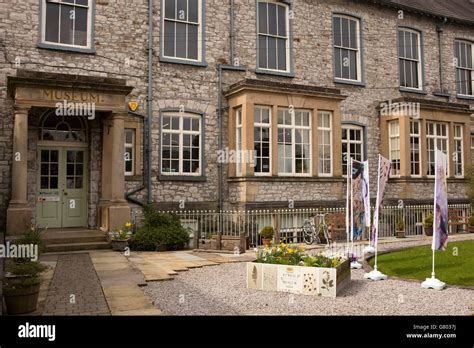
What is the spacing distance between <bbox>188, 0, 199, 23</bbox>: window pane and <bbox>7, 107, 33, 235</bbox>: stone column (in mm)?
6800

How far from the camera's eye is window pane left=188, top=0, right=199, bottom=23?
15.8m

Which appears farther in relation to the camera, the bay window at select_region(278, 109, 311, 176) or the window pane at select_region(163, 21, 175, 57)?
the bay window at select_region(278, 109, 311, 176)

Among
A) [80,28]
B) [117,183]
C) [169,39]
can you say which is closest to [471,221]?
[169,39]

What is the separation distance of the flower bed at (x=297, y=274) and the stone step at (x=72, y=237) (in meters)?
6.27

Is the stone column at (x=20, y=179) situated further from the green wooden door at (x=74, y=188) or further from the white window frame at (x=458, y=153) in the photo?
the white window frame at (x=458, y=153)

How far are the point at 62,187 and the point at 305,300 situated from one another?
9.57m

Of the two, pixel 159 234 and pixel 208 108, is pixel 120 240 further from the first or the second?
pixel 208 108

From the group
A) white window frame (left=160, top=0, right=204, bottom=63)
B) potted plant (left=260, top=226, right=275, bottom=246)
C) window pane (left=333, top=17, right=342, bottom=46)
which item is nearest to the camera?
potted plant (left=260, top=226, right=275, bottom=246)

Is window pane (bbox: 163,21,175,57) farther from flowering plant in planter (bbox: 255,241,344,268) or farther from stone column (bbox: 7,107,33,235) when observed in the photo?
flowering plant in planter (bbox: 255,241,344,268)

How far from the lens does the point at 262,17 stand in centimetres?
1695

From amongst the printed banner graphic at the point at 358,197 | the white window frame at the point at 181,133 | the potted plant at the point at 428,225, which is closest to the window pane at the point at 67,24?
the white window frame at the point at 181,133

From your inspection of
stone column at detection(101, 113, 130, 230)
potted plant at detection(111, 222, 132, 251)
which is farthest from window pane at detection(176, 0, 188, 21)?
potted plant at detection(111, 222, 132, 251)

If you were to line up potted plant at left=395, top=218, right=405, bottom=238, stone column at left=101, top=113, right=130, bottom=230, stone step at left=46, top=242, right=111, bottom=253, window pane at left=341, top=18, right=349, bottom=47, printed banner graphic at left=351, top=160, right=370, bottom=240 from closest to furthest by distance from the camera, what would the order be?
printed banner graphic at left=351, top=160, right=370, bottom=240 → stone step at left=46, top=242, right=111, bottom=253 → stone column at left=101, top=113, right=130, bottom=230 → potted plant at left=395, top=218, right=405, bottom=238 → window pane at left=341, top=18, right=349, bottom=47

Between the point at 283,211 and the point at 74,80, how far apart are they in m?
7.63
